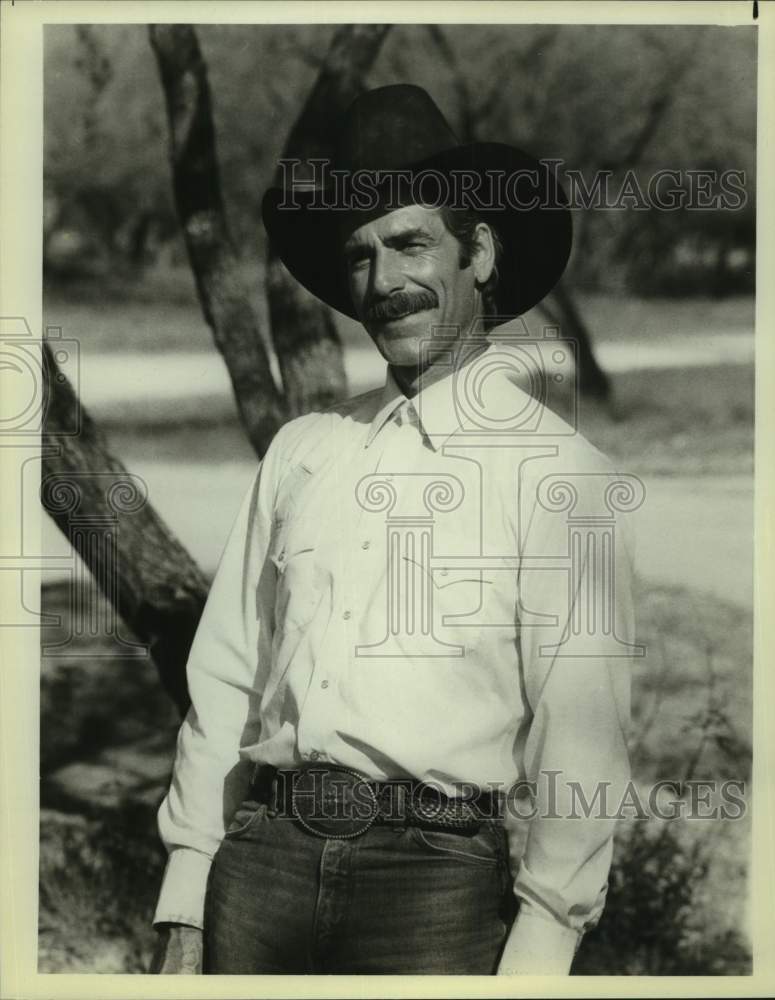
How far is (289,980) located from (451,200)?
2157mm

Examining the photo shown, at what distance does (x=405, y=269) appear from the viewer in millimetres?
3992

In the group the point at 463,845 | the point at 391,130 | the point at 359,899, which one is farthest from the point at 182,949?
the point at 391,130

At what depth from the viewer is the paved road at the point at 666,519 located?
404 cm

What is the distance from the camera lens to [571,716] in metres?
3.74

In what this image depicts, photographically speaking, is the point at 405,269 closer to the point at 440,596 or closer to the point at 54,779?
the point at 440,596

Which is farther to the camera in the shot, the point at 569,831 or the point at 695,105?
the point at 695,105

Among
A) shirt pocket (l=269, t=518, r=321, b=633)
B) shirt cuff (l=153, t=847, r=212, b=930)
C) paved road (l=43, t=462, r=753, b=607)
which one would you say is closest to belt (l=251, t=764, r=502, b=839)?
shirt cuff (l=153, t=847, r=212, b=930)

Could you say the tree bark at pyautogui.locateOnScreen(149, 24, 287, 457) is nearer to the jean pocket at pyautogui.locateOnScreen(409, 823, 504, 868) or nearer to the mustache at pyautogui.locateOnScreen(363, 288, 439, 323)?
the mustache at pyautogui.locateOnScreen(363, 288, 439, 323)

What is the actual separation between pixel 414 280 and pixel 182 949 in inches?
75.2

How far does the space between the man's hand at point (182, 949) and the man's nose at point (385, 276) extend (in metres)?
1.79

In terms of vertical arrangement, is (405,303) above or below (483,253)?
below

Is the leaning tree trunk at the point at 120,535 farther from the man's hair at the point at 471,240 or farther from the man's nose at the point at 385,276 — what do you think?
the man's hair at the point at 471,240

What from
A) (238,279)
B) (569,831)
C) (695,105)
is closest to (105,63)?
(238,279)

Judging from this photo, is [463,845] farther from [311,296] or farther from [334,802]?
[311,296]
